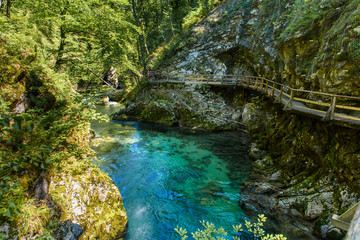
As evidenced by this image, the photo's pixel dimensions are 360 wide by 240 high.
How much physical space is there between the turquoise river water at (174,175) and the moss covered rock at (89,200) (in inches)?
33.4

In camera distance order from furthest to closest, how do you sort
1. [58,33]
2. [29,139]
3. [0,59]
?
[58,33] < [0,59] < [29,139]

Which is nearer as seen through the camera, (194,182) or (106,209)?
(106,209)

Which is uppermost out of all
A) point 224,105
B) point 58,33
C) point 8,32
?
point 58,33

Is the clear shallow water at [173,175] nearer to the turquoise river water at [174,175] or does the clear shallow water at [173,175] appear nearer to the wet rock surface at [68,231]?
the turquoise river water at [174,175]

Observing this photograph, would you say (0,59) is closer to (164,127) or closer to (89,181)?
(89,181)

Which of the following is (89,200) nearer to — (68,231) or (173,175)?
(68,231)

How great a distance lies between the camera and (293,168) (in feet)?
26.9

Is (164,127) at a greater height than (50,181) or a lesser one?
lesser

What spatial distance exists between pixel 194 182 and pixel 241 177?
263cm

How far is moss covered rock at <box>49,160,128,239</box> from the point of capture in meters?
4.81

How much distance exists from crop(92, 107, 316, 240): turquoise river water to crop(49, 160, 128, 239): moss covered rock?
0.85 meters

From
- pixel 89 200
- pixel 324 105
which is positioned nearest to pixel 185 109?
pixel 324 105

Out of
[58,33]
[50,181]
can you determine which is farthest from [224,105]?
[50,181]

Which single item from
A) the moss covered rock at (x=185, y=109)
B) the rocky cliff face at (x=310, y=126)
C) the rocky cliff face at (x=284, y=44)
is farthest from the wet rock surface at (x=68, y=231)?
the moss covered rock at (x=185, y=109)
